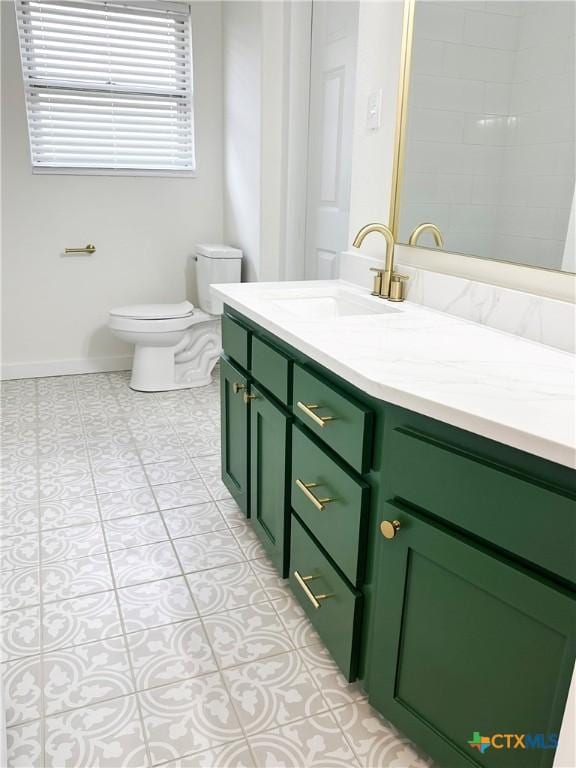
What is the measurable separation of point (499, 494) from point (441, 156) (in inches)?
46.5

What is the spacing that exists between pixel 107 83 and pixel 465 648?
3.66 metres

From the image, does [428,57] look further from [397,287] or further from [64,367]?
[64,367]

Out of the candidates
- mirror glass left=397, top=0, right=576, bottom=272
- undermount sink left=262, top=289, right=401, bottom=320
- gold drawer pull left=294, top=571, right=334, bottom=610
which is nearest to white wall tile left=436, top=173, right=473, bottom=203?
mirror glass left=397, top=0, right=576, bottom=272

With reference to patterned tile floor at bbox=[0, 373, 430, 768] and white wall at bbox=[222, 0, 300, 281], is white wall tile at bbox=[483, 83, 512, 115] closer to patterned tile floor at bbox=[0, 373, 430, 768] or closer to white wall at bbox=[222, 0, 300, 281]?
patterned tile floor at bbox=[0, 373, 430, 768]

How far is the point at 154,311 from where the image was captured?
3654 mm

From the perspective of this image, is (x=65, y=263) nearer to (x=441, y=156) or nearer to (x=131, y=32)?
(x=131, y=32)

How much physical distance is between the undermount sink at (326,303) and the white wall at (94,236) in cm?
213

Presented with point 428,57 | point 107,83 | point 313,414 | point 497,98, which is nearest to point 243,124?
point 107,83

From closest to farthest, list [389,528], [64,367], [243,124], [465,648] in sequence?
[465,648]
[389,528]
[243,124]
[64,367]

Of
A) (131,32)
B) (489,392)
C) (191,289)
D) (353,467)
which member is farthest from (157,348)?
(489,392)

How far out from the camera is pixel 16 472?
105 inches

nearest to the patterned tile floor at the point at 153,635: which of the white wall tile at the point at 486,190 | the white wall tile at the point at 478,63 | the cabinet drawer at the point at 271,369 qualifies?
the cabinet drawer at the point at 271,369

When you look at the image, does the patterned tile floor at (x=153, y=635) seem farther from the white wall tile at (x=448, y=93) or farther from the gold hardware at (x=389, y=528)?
the white wall tile at (x=448, y=93)

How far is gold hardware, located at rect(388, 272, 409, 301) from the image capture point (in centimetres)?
199
